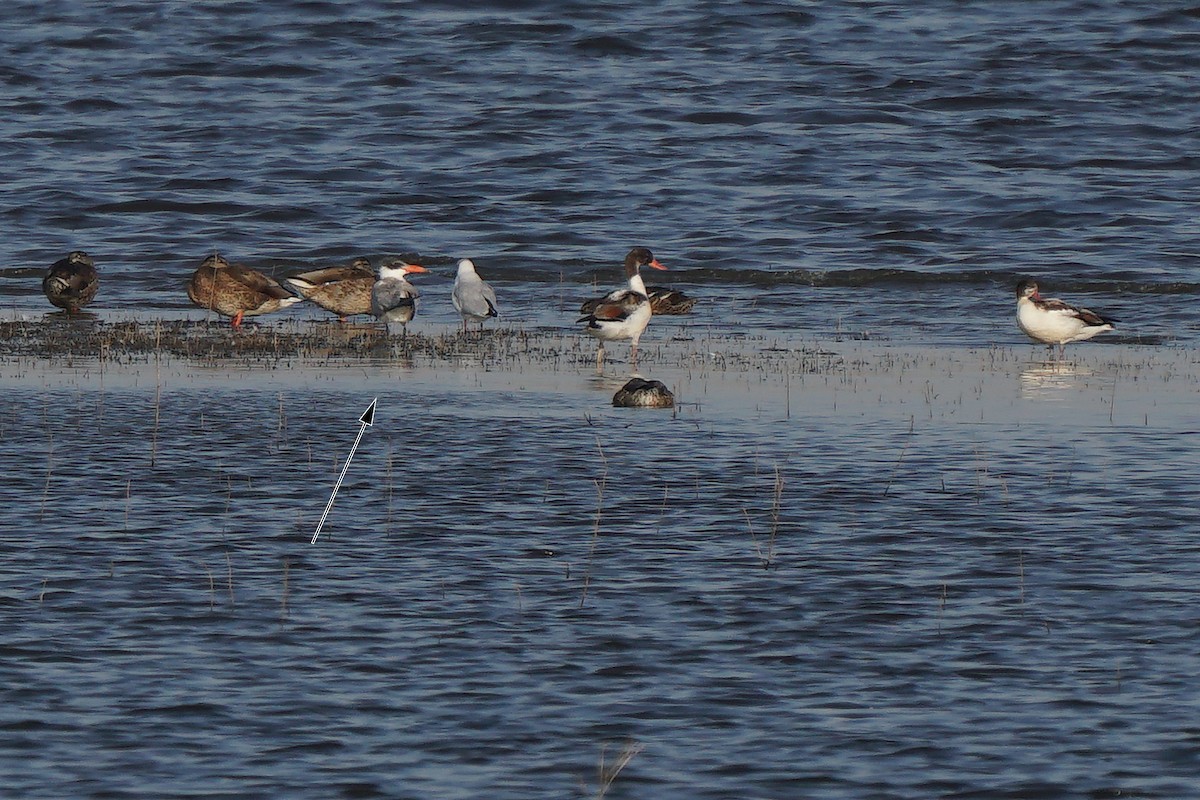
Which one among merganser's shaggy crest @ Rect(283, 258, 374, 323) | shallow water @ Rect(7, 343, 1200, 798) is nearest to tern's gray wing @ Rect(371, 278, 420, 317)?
merganser's shaggy crest @ Rect(283, 258, 374, 323)

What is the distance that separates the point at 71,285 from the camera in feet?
72.3

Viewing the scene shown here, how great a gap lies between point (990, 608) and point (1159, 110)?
103 feet

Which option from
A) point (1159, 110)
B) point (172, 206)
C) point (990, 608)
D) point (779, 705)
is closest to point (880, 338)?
point (990, 608)

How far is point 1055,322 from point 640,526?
399 inches

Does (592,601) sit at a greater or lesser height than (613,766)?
greater

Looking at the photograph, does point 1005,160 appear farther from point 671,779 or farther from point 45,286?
point 671,779

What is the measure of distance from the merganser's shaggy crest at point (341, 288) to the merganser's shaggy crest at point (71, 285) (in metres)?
2.31

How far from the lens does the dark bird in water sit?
1442 centimetres

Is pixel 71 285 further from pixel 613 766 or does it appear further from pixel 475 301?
pixel 613 766

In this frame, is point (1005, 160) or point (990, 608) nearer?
point (990, 608)

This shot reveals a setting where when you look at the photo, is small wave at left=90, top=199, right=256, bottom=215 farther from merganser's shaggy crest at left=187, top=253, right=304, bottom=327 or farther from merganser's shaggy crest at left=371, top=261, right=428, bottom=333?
merganser's shaggy crest at left=371, top=261, right=428, bottom=333

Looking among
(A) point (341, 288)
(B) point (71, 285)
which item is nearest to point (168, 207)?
(B) point (71, 285)

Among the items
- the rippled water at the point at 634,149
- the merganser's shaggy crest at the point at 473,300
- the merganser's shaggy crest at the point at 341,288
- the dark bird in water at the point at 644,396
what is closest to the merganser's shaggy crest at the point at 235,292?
the merganser's shaggy crest at the point at 341,288

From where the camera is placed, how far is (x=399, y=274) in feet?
71.2
